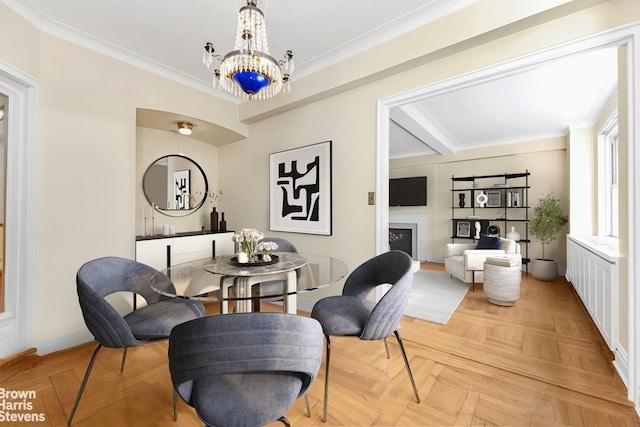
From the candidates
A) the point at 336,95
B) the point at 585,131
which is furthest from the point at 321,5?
the point at 585,131

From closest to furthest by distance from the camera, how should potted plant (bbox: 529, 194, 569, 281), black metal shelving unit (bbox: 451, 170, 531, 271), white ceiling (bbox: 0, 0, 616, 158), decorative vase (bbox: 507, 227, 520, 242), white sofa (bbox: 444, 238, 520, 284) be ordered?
white ceiling (bbox: 0, 0, 616, 158), white sofa (bbox: 444, 238, 520, 284), potted plant (bbox: 529, 194, 569, 281), decorative vase (bbox: 507, 227, 520, 242), black metal shelving unit (bbox: 451, 170, 531, 271)

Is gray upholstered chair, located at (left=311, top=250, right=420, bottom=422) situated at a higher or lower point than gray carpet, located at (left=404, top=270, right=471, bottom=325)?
higher

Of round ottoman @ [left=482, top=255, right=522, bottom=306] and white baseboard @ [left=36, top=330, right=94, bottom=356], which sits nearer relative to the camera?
white baseboard @ [left=36, top=330, right=94, bottom=356]

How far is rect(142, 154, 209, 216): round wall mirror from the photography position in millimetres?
3404

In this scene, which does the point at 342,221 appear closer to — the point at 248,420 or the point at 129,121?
the point at 248,420

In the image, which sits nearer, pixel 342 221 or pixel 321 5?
pixel 321 5

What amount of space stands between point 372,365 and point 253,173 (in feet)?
8.83

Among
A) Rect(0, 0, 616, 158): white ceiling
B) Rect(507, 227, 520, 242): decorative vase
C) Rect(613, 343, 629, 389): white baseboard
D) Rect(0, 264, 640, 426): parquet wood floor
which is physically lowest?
Rect(0, 264, 640, 426): parquet wood floor

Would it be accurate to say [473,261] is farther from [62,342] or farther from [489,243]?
[62,342]

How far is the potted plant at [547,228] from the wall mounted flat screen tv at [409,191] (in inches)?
82.7

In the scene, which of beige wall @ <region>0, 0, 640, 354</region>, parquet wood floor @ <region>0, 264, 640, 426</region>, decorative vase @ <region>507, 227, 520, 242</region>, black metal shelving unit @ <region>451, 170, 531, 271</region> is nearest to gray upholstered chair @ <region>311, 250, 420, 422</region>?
parquet wood floor @ <region>0, 264, 640, 426</region>

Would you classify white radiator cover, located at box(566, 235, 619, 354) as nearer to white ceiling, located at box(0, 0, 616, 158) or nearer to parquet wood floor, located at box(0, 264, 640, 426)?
parquet wood floor, located at box(0, 264, 640, 426)

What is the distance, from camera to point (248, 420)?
963mm

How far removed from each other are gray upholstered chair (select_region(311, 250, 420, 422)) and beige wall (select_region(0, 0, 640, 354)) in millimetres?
606
